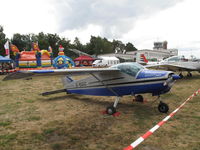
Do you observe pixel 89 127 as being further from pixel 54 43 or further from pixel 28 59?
pixel 54 43

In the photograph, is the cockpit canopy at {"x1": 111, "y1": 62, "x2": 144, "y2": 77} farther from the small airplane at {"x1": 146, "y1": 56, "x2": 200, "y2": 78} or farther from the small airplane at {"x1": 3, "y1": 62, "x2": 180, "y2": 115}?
the small airplane at {"x1": 146, "y1": 56, "x2": 200, "y2": 78}

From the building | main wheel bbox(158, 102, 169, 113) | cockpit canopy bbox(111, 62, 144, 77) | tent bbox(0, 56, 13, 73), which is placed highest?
the building

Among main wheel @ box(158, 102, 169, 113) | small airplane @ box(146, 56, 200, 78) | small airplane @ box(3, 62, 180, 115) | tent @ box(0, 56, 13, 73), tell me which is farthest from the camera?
tent @ box(0, 56, 13, 73)

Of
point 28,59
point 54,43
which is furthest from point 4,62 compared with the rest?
point 54,43

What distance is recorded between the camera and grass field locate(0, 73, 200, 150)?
360 centimetres

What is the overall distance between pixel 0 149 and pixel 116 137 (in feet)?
9.20

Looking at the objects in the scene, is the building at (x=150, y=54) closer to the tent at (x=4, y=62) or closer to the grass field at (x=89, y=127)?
the tent at (x=4, y=62)

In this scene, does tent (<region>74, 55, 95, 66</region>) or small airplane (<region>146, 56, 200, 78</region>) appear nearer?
small airplane (<region>146, 56, 200, 78</region>)

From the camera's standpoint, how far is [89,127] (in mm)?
4578

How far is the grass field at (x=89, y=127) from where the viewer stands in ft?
11.8

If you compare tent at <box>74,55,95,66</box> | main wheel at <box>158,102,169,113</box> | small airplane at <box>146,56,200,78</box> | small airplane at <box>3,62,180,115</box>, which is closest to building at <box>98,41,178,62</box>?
small airplane at <box>146,56,200,78</box>

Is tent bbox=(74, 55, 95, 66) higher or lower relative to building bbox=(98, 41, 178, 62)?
lower

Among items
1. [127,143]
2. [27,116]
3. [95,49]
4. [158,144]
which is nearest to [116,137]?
[127,143]

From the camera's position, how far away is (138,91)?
563cm
